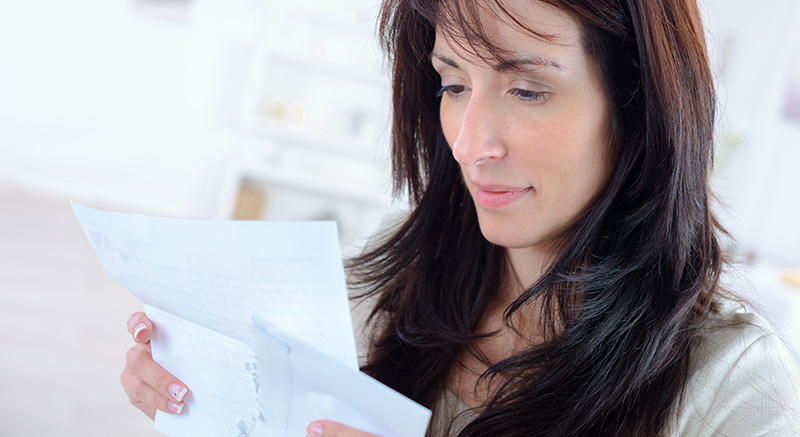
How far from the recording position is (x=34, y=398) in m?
2.26

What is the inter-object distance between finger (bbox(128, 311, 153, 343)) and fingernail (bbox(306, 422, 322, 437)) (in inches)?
11.3

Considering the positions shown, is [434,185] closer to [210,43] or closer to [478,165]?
[478,165]

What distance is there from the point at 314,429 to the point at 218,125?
16.9ft

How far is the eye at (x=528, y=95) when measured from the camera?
848mm

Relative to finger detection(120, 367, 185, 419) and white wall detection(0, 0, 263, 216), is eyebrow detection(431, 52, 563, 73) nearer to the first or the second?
finger detection(120, 367, 185, 419)

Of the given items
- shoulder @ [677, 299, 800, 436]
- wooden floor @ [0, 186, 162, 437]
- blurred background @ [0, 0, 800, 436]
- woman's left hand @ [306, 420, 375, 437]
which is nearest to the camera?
woman's left hand @ [306, 420, 375, 437]

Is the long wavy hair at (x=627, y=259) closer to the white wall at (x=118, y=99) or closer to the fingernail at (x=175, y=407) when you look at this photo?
the fingernail at (x=175, y=407)

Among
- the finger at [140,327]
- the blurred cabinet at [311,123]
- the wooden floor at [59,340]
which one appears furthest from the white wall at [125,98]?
the finger at [140,327]

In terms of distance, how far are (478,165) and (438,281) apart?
0.98 feet

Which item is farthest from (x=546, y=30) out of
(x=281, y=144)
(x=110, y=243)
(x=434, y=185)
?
(x=281, y=144)

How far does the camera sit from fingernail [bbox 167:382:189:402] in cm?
84

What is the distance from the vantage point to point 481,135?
0.87 metres

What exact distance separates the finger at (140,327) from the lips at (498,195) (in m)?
0.47

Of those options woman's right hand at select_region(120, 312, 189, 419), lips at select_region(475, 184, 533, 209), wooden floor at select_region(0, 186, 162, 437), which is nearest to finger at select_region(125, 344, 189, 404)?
woman's right hand at select_region(120, 312, 189, 419)
